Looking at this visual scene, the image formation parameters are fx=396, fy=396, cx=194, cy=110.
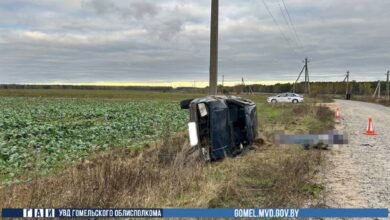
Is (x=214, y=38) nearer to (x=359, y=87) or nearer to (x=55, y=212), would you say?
(x=55, y=212)

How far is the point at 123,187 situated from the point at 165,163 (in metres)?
2.75

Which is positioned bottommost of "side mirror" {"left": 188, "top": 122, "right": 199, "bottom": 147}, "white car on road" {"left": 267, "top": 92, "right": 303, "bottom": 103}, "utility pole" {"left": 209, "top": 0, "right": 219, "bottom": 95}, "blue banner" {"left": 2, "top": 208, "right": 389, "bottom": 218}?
"white car on road" {"left": 267, "top": 92, "right": 303, "bottom": 103}

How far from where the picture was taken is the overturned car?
9.11 metres

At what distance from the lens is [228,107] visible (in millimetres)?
9898

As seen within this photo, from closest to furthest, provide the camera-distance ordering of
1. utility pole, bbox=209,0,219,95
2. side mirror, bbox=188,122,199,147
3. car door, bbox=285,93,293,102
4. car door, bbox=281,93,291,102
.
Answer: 1. side mirror, bbox=188,122,199,147
2. utility pole, bbox=209,0,219,95
3. car door, bbox=285,93,293,102
4. car door, bbox=281,93,291,102

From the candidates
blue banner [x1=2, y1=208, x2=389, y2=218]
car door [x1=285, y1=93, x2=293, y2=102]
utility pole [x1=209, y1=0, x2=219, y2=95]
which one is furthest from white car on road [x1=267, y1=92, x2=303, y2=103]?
blue banner [x1=2, y1=208, x2=389, y2=218]

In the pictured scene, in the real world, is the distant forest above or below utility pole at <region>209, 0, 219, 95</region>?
below

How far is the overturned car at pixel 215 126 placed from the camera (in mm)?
9109

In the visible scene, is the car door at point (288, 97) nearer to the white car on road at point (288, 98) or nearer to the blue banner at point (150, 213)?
the white car on road at point (288, 98)

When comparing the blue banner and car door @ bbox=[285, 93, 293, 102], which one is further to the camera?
car door @ bbox=[285, 93, 293, 102]

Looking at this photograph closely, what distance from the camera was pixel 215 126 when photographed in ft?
29.9

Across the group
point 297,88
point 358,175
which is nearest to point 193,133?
point 358,175

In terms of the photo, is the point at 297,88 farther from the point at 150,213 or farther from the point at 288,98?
the point at 150,213

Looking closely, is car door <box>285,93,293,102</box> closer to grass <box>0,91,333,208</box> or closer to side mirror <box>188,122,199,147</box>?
grass <box>0,91,333,208</box>
